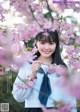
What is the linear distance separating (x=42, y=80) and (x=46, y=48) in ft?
0.88

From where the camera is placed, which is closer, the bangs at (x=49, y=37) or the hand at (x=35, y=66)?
the hand at (x=35, y=66)

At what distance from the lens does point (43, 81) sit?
7.29 feet

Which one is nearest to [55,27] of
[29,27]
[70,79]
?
Result: [29,27]

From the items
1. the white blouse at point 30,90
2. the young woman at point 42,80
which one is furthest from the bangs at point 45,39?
A: the white blouse at point 30,90

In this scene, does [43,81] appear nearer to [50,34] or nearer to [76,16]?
[50,34]

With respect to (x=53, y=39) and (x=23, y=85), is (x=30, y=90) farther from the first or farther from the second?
(x=53, y=39)

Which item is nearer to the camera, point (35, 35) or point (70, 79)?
point (70, 79)

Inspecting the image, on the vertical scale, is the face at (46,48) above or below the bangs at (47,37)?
below

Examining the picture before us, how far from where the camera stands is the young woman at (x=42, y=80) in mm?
2053

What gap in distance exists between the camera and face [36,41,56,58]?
6.73 feet

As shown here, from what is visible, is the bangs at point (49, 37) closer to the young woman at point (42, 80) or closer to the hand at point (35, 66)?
the young woman at point (42, 80)

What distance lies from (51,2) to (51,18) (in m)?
0.16

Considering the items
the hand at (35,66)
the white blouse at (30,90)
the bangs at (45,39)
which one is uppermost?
the bangs at (45,39)

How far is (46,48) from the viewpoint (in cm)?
205
